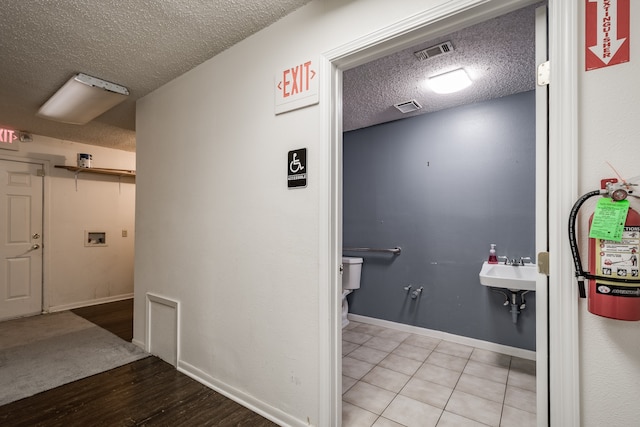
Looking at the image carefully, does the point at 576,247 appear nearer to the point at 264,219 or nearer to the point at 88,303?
the point at 264,219

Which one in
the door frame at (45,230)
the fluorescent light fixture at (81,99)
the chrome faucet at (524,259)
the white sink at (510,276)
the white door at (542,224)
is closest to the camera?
the white door at (542,224)

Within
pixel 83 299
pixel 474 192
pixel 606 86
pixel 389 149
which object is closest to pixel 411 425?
pixel 606 86

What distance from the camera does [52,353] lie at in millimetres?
2717

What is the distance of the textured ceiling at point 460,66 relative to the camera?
72.6 inches

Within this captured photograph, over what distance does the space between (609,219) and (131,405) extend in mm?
2657

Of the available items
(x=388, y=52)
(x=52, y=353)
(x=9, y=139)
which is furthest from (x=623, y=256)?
(x=9, y=139)

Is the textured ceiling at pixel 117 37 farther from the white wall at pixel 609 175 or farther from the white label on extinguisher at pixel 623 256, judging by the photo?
the white label on extinguisher at pixel 623 256

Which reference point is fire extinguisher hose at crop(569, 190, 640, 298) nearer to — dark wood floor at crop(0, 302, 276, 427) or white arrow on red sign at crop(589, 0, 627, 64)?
white arrow on red sign at crop(589, 0, 627, 64)

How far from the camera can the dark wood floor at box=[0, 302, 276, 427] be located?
5.88 ft

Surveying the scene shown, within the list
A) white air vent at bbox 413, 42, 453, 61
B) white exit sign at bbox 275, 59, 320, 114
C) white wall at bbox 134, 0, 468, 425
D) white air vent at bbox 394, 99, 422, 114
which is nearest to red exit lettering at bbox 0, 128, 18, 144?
white wall at bbox 134, 0, 468, 425

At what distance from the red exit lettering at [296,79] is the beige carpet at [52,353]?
8.44ft

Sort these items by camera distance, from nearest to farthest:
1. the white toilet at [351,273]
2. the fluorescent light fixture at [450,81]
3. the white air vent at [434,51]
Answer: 1. the white air vent at [434,51]
2. the fluorescent light fixture at [450,81]
3. the white toilet at [351,273]

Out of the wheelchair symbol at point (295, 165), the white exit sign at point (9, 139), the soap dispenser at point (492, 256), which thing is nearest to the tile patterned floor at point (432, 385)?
the soap dispenser at point (492, 256)

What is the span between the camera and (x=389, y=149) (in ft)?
11.3
